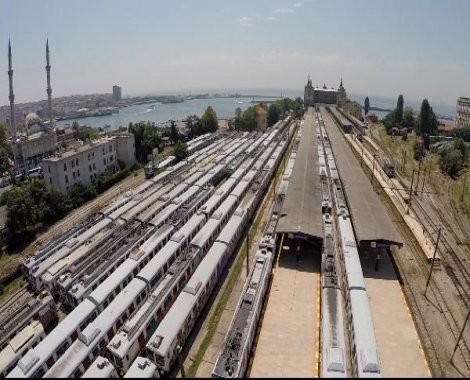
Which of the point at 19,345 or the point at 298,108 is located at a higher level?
the point at 298,108

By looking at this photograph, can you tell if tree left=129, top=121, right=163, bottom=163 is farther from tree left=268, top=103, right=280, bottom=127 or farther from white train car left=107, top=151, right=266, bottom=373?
tree left=268, top=103, right=280, bottom=127

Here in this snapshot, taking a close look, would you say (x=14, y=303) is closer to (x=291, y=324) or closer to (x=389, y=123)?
(x=291, y=324)

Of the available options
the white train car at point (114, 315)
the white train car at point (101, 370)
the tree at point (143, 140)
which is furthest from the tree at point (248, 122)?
the white train car at point (101, 370)

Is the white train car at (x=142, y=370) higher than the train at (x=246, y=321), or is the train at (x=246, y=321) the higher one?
the train at (x=246, y=321)

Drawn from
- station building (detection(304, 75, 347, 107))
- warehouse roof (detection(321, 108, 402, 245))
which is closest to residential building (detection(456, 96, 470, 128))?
station building (detection(304, 75, 347, 107))

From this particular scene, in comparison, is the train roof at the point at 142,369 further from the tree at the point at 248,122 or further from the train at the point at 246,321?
the tree at the point at 248,122

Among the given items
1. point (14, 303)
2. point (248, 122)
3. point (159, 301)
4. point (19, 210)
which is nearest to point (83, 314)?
point (159, 301)
